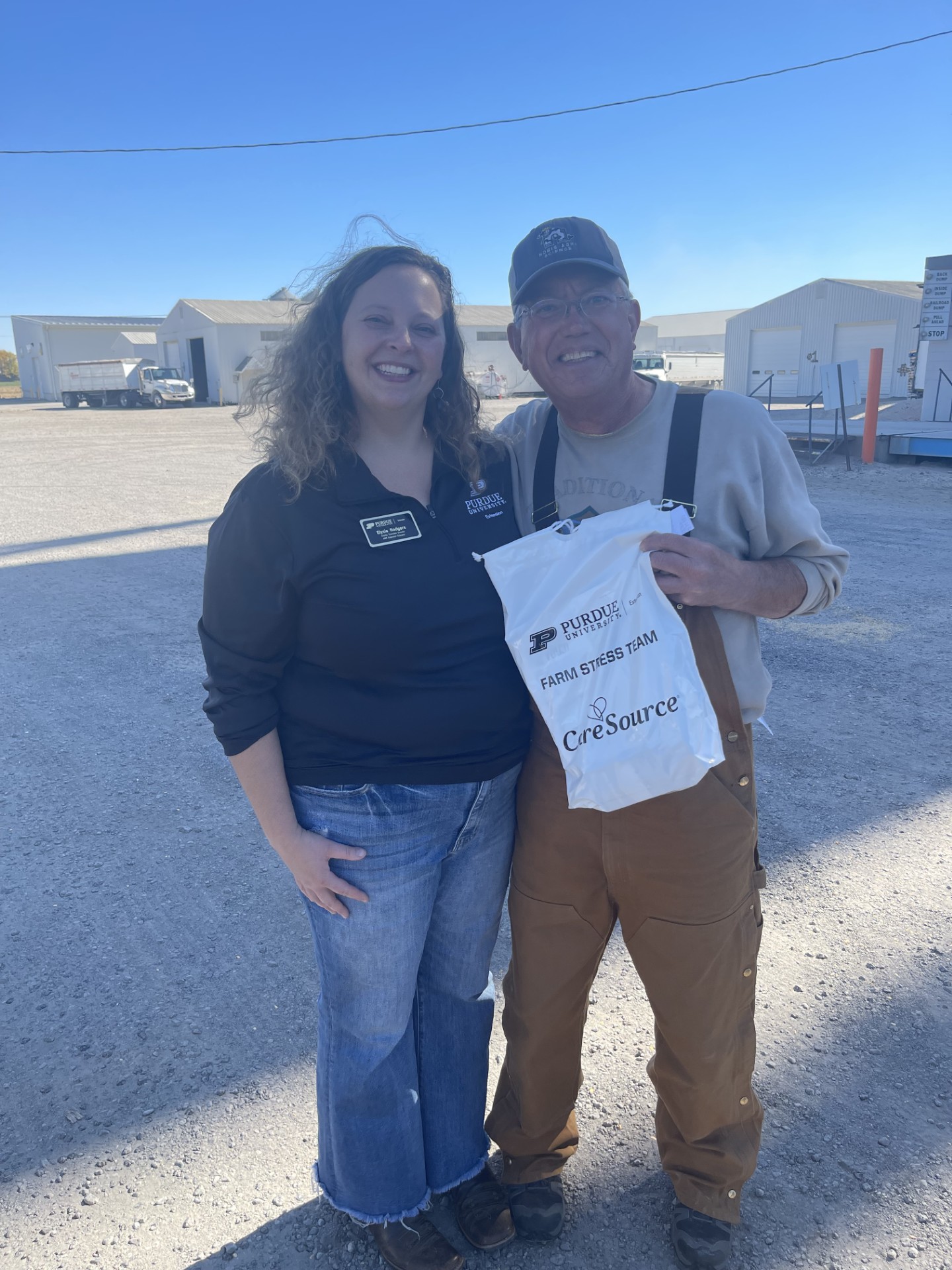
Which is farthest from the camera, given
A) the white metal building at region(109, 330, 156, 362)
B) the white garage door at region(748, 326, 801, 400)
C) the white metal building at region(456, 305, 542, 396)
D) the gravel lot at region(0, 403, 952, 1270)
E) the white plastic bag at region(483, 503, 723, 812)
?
the white metal building at region(109, 330, 156, 362)

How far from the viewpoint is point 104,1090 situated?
8.07ft

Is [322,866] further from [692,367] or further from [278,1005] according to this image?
[692,367]

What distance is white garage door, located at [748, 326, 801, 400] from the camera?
34344 millimetres

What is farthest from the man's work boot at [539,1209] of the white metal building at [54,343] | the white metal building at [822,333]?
the white metal building at [54,343]

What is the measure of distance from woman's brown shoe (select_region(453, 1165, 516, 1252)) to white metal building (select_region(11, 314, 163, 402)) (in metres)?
59.7

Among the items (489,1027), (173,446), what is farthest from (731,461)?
(173,446)

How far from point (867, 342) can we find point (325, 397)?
118ft

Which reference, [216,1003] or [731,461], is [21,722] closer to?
[216,1003]

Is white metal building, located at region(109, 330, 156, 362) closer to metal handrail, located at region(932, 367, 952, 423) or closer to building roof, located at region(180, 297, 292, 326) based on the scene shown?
building roof, located at region(180, 297, 292, 326)

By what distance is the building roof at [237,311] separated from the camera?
44969 mm

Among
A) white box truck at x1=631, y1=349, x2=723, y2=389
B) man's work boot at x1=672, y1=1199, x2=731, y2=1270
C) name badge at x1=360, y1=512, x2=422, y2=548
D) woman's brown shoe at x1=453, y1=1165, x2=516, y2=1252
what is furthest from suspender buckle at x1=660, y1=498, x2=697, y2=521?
white box truck at x1=631, y1=349, x2=723, y2=389

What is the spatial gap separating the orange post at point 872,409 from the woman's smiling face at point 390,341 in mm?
13366

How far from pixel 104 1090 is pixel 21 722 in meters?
3.00

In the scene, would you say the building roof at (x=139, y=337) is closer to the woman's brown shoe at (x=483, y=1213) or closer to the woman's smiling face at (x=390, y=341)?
the woman's smiling face at (x=390, y=341)
